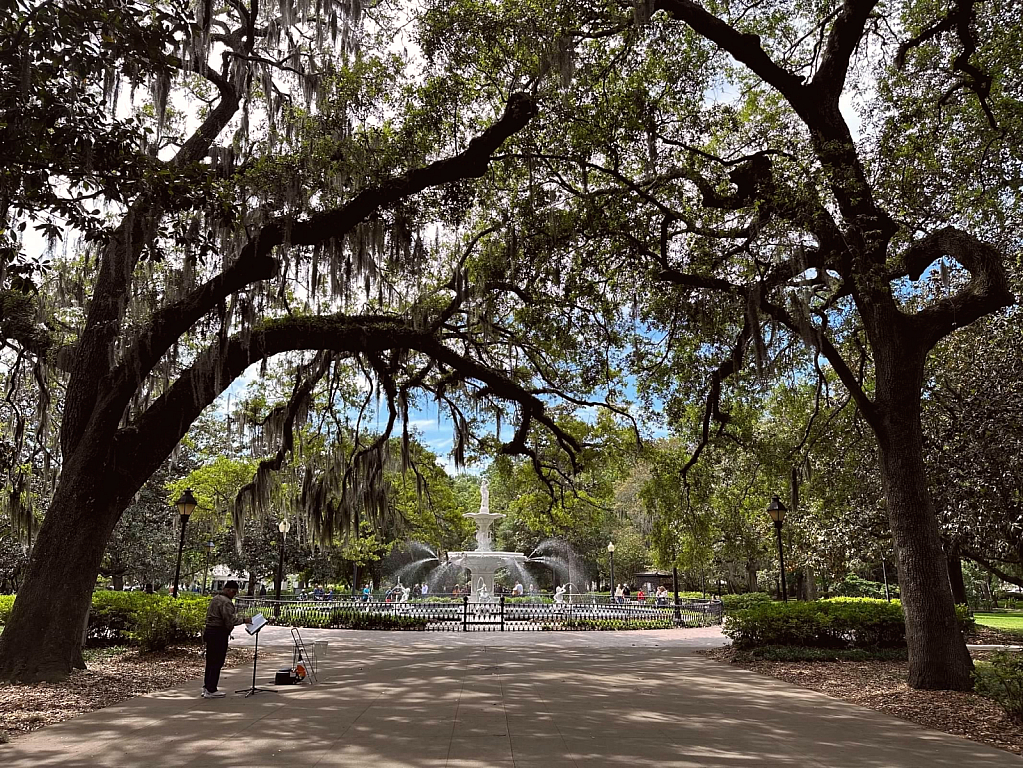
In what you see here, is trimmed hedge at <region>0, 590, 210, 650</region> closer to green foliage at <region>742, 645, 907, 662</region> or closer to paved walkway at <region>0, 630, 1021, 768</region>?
paved walkway at <region>0, 630, 1021, 768</region>

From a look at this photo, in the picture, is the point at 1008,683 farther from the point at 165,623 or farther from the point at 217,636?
the point at 165,623

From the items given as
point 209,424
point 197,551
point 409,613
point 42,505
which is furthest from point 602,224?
point 197,551

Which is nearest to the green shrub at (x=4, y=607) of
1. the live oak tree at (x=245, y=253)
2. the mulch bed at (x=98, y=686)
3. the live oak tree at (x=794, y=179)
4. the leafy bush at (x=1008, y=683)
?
the mulch bed at (x=98, y=686)

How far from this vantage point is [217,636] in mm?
8703

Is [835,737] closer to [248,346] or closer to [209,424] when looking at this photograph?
[248,346]

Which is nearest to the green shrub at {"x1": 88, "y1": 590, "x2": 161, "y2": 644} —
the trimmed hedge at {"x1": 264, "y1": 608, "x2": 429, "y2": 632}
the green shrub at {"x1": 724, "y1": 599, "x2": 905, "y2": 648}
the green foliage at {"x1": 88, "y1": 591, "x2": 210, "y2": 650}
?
the green foliage at {"x1": 88, "y1": 591, "x2": 210, "y2": 650}

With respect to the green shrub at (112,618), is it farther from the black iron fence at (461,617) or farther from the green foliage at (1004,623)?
the green foliage at (1004,623)

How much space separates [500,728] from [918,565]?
6.26 metres

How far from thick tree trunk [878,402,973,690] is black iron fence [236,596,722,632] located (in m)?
13.9

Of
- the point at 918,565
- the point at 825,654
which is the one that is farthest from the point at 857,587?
the point at 918,565

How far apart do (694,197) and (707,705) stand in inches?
331

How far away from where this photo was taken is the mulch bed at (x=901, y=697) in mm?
7137

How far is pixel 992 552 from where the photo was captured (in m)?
17.0

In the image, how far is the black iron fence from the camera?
21.8 metres
